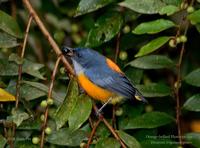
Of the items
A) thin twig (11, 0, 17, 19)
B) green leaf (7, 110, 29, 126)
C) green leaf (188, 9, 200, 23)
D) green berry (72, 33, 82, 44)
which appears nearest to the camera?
green leaf (188, 9, 200, 23)

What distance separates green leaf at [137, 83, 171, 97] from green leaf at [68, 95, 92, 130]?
42 cm

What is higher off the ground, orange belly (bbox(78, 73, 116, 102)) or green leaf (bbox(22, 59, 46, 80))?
green leaf (bbox(22, 59, 46, 80))

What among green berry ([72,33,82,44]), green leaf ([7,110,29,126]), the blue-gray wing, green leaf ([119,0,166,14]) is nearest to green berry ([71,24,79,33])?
green berry ([72,33,82,44])

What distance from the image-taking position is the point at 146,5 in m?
3.25

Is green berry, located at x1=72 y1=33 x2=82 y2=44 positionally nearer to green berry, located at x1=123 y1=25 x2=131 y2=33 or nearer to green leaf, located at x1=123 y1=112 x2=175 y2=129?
green berry, located at x1=123 y1=25 x2=131 y2=33

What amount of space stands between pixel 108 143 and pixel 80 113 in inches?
9.1

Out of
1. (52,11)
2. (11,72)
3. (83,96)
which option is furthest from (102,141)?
(52,11)

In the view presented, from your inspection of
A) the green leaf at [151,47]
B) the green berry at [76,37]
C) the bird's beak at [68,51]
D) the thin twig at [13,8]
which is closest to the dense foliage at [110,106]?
the green leaf at [151,47]

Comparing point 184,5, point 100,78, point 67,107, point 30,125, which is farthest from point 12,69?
point 184,5

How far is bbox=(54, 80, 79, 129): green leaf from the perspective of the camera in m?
3.14

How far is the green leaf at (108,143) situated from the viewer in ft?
9.98

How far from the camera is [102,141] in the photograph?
3.07 meters

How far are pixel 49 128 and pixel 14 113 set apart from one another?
0.73 ft

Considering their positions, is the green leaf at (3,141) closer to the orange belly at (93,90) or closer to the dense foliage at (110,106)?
the dense foliage at (110,106)
